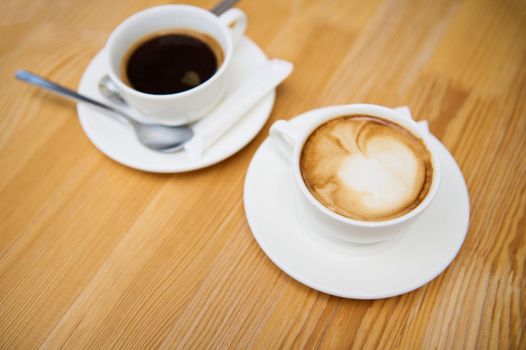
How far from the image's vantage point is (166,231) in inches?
29.4

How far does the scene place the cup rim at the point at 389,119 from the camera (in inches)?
22.6

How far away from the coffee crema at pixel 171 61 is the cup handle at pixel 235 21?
0.15 ft

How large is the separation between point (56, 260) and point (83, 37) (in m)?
0.57

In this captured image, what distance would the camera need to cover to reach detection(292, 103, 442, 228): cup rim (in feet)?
1.89

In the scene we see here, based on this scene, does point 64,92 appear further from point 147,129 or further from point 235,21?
point 235,21

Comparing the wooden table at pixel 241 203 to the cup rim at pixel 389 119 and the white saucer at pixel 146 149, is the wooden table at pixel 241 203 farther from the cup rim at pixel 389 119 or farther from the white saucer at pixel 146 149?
the cup rim at pixel 389 119

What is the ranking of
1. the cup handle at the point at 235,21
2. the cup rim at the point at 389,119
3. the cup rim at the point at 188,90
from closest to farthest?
the cup rim at the point at 389,119, the cup rim at the point at 188,90, the cup handle at the point at 235,21

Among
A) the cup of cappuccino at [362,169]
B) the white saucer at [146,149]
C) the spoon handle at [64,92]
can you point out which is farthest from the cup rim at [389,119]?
the spoon handle at [64,92]

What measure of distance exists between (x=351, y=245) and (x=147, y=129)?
1.48 feet

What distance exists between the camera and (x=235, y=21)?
0.86 metres

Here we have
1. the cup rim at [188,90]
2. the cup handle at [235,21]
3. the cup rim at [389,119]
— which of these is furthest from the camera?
the cup handle at [235,21]

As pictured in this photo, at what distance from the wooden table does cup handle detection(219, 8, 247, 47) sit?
12cm

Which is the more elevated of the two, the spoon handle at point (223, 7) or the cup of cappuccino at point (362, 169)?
the spoon handle at point (223, 7)

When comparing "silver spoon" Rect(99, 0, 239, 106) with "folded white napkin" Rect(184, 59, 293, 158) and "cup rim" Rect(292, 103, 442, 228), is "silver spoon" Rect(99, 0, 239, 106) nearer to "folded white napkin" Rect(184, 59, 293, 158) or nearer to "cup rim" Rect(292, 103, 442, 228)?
"folded white napkin" Rect(184, 59, 293, 158)
